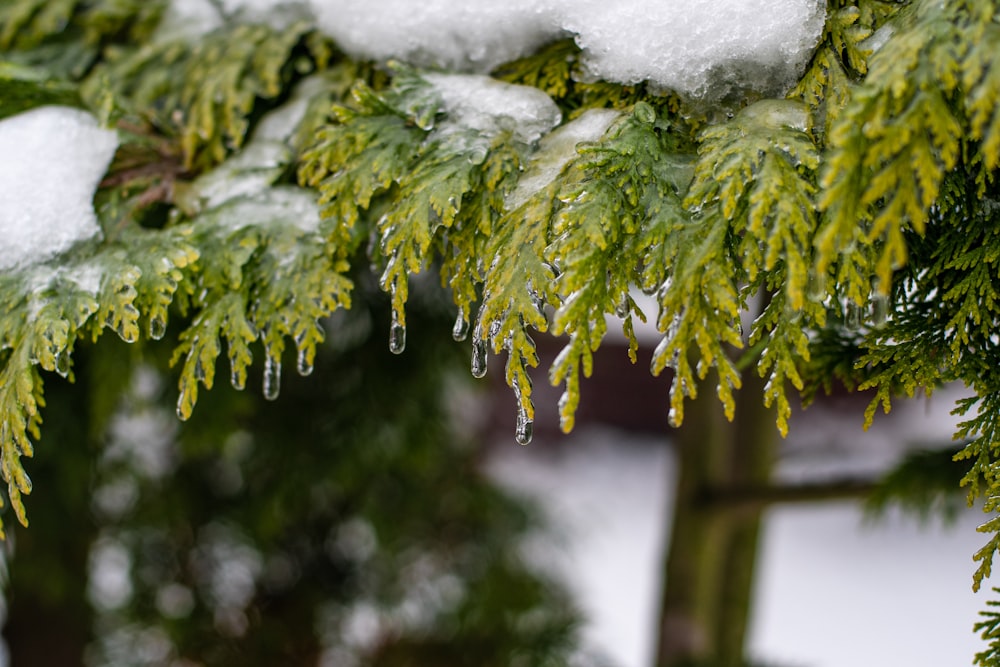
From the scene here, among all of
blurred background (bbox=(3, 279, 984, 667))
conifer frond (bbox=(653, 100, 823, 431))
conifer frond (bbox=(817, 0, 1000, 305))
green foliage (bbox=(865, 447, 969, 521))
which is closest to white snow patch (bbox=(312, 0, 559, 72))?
conifer frond (bbox=(653, 100, 823, 431))

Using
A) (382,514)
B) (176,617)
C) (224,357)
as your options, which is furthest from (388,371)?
(176,617)

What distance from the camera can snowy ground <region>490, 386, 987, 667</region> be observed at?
4898 millimetres

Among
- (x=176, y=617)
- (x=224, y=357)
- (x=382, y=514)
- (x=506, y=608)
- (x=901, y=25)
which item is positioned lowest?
(x=176, y=617)

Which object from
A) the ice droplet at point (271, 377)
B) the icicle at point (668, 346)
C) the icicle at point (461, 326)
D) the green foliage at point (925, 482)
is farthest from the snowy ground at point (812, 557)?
the icicle at point (668, 346)

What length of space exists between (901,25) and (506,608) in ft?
6.67

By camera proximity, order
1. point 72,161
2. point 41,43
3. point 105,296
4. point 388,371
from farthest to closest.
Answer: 1. point 388,371
2. point 41,43
3. point 72,161
4. point 105,296

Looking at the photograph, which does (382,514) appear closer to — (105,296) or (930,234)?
(105,296)

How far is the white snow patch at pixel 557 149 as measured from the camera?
903 millimetres

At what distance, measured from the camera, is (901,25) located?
81 centimetres

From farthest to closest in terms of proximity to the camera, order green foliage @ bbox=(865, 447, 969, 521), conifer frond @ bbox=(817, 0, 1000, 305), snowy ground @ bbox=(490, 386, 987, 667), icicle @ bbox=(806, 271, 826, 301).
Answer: snowy ground @ bbox=(490, 386, 987, 667) → green foliage @ bbox=(865, 447, 969, 521) → icicle @ bbox=(806, 271, 826, 301) → conifer frond @ bbox=(817, 0, 1000, 305)

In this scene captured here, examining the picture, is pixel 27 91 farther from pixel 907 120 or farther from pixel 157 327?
pixel 907 120

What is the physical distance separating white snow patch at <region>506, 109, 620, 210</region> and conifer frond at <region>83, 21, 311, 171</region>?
0.43m

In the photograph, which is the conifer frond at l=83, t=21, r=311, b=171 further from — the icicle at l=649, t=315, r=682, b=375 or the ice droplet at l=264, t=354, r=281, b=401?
the icicle at l=649, t=315, r=682, b=375

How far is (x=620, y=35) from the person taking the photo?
943 millimetres
